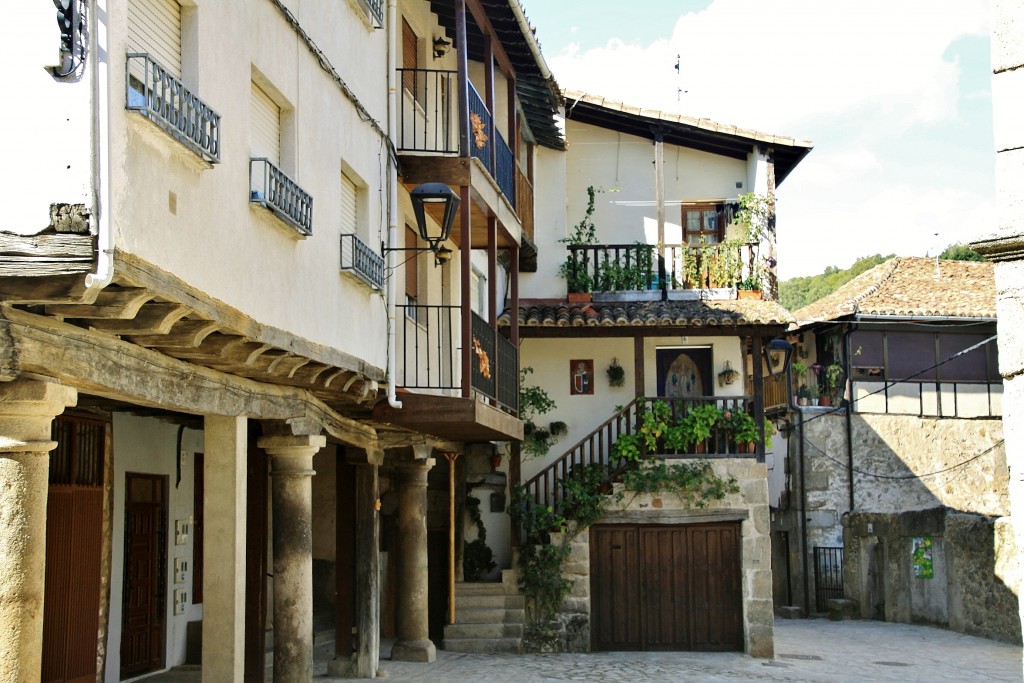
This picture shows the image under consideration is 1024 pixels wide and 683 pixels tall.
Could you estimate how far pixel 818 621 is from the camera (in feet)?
79.5

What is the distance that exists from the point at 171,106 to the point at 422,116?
796 cm

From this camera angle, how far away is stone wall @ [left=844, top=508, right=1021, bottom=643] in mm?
19500

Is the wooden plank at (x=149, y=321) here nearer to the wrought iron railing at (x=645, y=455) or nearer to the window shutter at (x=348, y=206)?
the window shutter at (x=348, y=206)

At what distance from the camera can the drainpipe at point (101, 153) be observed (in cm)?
520

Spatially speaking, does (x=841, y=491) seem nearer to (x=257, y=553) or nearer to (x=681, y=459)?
(x=681, y=459)

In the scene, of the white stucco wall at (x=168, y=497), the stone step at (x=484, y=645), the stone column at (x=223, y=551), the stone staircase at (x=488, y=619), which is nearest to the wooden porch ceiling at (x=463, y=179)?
the white stucco wall at (x=168, y=497)

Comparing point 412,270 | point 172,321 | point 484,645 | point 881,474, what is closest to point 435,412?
point 412,270

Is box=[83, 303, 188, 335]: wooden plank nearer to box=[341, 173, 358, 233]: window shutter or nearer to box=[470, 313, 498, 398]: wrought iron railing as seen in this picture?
box=[341, 173, 358, 233]: window shutter

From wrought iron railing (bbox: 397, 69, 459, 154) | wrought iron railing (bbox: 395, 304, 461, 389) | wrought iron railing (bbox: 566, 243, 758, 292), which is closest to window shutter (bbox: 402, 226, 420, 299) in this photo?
wrought iron railing (bbox: 395, 304, 461, 389)

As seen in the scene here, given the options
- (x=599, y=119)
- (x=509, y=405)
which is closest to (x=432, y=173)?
(x=509, y=405)

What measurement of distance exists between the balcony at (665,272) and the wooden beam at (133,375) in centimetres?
1030

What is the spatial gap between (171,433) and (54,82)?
26.6 ft

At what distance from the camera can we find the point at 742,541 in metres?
17.4

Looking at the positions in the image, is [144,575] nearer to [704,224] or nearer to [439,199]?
[439,199]
